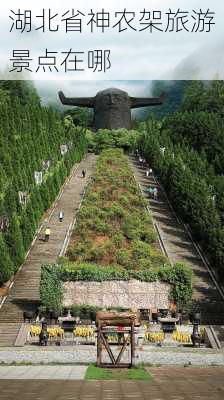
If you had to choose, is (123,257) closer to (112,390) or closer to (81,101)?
(112,390)

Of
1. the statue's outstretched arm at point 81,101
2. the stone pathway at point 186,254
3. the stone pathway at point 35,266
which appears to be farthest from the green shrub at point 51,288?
the statue's outstretched arm at point 81,101

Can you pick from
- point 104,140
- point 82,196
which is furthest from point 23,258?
point 104,140

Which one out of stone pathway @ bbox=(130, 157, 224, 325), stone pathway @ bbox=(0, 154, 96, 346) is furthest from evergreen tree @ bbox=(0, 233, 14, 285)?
stone pathway @ bbox=(130, 157, 224, 325)

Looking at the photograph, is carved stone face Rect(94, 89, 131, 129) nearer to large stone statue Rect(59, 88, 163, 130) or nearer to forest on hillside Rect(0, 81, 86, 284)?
large stone statue Rect(59, 88, 163, 130)

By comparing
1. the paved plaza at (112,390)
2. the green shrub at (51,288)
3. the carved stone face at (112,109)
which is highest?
the carved stone face at (112,109)

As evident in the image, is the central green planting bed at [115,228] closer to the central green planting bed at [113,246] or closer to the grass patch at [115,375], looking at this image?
the central green planting bed at [113,246]

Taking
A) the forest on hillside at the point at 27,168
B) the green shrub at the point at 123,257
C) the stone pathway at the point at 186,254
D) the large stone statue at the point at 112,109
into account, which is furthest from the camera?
the large stone statue at the point at 112,109

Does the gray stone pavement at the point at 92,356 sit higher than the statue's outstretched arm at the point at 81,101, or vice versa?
the statue's outstretched arm at the point at 81,101
